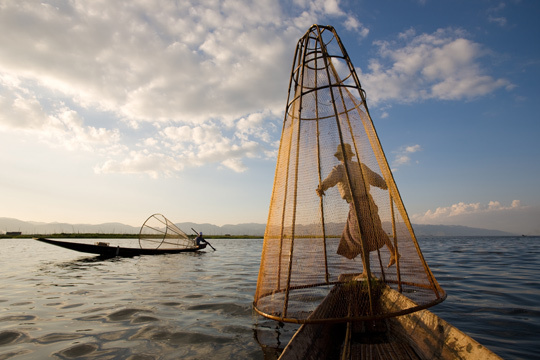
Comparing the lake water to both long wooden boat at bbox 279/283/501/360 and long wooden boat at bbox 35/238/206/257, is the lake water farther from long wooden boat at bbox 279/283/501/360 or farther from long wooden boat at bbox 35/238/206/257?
long wooden boat at bbox 35/238/206/257

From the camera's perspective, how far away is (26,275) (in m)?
10.2

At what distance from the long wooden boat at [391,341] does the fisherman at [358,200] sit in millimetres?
738

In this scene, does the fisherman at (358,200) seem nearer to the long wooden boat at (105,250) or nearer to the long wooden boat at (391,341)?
the long wooden boat at (391,341)

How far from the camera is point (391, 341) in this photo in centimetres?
344

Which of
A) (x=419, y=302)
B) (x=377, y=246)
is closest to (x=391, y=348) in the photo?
(x=419, y=302)

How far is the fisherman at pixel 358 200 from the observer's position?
4023 millimetres

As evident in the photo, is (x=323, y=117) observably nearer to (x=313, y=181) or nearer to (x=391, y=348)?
(x=313, y=181)

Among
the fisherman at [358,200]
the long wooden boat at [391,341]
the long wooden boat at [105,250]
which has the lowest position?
the long wooden boat at [105,250]

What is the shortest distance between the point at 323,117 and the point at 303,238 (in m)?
2.03

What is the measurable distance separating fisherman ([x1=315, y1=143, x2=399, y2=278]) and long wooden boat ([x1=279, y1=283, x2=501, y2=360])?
738 mm

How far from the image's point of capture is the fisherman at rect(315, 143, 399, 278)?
4.02 meters

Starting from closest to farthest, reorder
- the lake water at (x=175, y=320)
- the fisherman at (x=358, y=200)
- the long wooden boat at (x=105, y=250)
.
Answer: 1. the lake water at (x=175, y=320)
2. the fisherman at (x=358, y=200)
3. the long wooden boat at (x=105, y=250)

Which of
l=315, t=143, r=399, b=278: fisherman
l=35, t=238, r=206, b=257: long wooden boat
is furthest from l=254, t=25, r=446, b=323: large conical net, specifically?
l=35, t=238, r=206, b=257: long wooden boat

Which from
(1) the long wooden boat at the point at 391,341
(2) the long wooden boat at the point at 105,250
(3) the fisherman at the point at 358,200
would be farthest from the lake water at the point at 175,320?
(2) the long wooden boat at the point at 105,250
